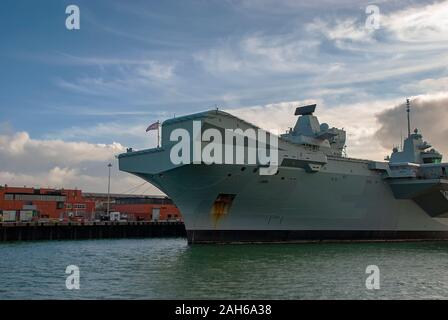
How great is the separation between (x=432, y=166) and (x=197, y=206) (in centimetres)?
1653

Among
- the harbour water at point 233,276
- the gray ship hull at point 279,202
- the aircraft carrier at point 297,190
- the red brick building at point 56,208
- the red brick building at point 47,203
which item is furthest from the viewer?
the red brick building at point 47,203

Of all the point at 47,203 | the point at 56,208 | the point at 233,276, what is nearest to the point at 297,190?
the point at 233,276

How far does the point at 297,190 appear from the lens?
25.3 m

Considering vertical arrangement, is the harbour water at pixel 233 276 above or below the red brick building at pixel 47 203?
below

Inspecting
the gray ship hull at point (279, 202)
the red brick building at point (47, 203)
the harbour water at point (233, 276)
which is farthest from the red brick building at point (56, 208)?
the harbour water at point (233, 276)

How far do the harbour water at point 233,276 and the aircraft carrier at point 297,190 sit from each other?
2926 mm

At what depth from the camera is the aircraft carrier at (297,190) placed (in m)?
23.5

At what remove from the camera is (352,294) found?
12141 millimetres

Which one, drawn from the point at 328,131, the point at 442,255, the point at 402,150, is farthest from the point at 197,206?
the point at 402,150

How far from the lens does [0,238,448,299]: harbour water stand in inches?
475

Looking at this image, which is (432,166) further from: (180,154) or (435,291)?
(435,291)

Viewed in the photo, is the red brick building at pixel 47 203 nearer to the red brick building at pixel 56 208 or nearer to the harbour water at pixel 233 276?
the red brick building at pixel 56 208

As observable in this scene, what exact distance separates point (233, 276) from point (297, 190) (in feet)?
37.8

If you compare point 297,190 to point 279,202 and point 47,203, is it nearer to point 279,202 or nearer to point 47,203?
point 279,202
